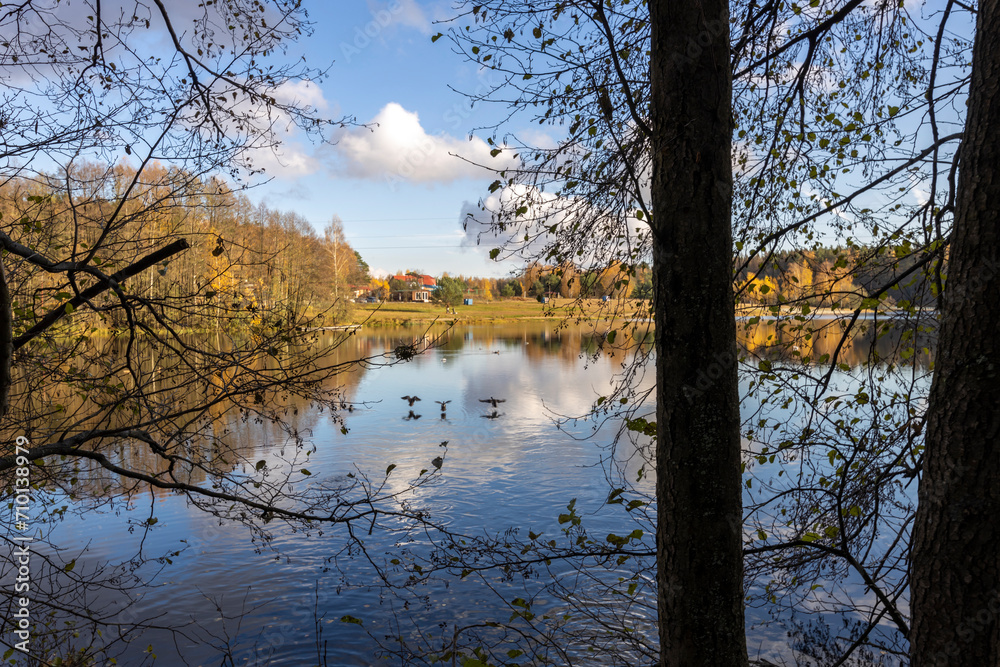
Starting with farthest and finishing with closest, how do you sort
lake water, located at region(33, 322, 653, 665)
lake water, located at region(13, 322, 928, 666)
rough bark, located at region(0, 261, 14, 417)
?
lake water, located at region(33, 322, 653, 665) < lake water, located at region(13, 322, 928, 666) < rough bark, located at region(0, 261, 14, 417)

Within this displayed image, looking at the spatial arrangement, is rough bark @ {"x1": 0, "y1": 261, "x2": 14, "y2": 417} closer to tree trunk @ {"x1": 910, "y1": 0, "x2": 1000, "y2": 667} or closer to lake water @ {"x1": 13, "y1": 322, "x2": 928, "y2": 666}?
lake water @ {"x1": 13, "y1": 322, "x2": 928, "y2": 666}

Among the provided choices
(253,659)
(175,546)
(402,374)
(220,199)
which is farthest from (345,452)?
(402,374)

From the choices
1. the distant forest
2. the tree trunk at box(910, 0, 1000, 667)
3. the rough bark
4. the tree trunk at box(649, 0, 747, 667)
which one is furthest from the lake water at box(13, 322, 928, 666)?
the rough bark

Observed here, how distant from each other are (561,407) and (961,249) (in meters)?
15.3

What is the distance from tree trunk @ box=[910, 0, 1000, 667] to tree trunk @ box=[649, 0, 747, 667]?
0.93m

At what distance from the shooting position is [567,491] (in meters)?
10.5

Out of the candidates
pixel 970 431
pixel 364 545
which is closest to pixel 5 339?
pixel 970 431

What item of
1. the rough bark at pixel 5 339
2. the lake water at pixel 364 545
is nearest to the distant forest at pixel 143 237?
the rough bark at pixel 5 339

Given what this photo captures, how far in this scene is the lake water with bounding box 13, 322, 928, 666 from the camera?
257 inches

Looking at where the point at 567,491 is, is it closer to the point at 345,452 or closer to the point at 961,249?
the point at 345,452

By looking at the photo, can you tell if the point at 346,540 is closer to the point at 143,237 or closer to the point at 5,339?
the point at 143,237

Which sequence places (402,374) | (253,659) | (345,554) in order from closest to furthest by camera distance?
(253,659) → (345,554) → (402,374)

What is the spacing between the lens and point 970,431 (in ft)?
7.87

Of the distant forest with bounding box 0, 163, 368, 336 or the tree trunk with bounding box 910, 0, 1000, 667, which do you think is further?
the distant forest with bounding box 0, 163, 368, 336
